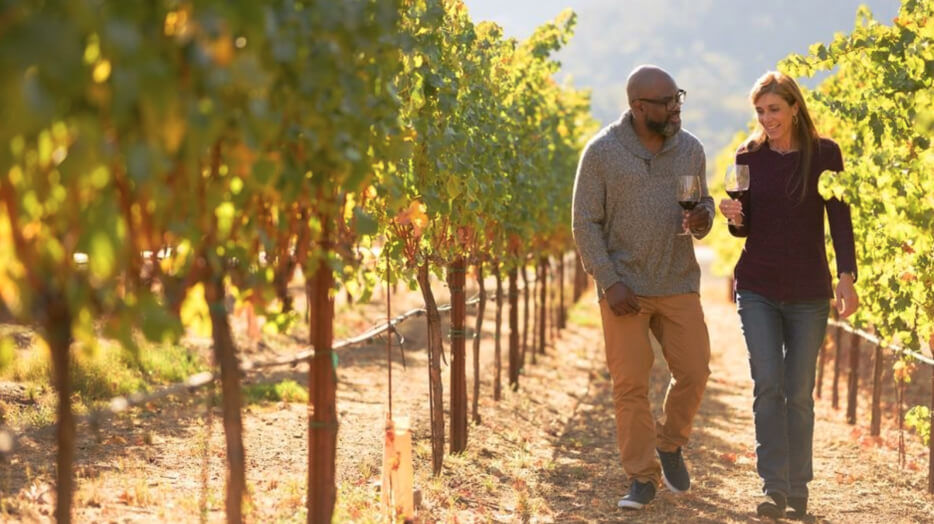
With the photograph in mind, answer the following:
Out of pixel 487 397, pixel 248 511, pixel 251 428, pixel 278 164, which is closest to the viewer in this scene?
pixel 278 164

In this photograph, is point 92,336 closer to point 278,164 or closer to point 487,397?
point 278,164

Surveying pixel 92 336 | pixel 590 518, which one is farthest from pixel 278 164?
pixel 590 518

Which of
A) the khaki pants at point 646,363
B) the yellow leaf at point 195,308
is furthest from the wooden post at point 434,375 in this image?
the yellow leaf at point 195,308

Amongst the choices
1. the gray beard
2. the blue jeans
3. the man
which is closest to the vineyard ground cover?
the blue jeans

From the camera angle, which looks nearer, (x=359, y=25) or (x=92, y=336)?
(x=92, y=336)

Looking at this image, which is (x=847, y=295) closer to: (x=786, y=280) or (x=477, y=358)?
(x=786, y=280)

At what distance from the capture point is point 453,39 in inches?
242

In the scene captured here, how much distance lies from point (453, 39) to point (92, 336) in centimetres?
391

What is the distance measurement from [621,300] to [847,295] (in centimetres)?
110

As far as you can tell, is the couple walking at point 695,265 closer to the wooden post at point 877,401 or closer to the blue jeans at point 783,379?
the blue jeans at point 783,379

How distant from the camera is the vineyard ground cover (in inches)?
205

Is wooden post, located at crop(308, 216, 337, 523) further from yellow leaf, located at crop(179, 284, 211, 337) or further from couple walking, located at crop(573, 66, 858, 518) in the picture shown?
couple walking, located at crop(573, 66, 858, 518)

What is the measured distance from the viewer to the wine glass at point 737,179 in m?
5.19

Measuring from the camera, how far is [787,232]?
5406mm
